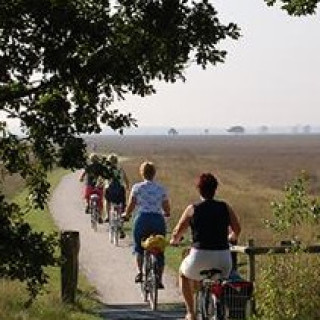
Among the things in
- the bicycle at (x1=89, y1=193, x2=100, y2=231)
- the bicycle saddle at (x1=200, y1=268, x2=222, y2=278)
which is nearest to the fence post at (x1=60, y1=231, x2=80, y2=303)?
the bicycle saddle at (x1=200, y1=268, x2=222, y2=278)

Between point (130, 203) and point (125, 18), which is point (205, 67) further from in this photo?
point (130, 203)

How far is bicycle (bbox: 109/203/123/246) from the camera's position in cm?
1994

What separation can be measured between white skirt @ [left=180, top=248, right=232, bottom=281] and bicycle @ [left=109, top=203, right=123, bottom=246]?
11.0 meters

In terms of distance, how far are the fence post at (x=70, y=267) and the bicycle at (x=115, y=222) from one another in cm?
761

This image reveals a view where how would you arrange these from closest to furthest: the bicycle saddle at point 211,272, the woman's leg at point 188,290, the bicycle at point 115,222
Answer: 1. the bicycle saddle at point 211,272
2. the woman's leg at point 188,290
3. the bicycle at point 115,222

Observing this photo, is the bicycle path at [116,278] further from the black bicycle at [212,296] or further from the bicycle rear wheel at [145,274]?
the black bicycle at [212,296]

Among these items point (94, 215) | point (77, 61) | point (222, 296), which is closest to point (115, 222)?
point (94, 215)

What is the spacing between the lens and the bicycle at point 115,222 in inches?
785

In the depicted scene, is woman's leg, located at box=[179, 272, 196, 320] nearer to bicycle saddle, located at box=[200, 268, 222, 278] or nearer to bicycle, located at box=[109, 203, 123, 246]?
bicycle saddle, located at box=[200, 268, 222, 278]

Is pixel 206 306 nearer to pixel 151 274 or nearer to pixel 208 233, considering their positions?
pixel 208 233

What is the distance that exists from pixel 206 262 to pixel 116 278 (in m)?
6.77

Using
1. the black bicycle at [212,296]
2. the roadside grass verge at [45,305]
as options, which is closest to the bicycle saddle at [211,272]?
the black bicycle at [212,296]

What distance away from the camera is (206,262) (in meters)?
8.77

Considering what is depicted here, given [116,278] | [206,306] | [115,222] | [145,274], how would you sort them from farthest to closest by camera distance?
[115,222], [116,278], [145,274], [206,306]
